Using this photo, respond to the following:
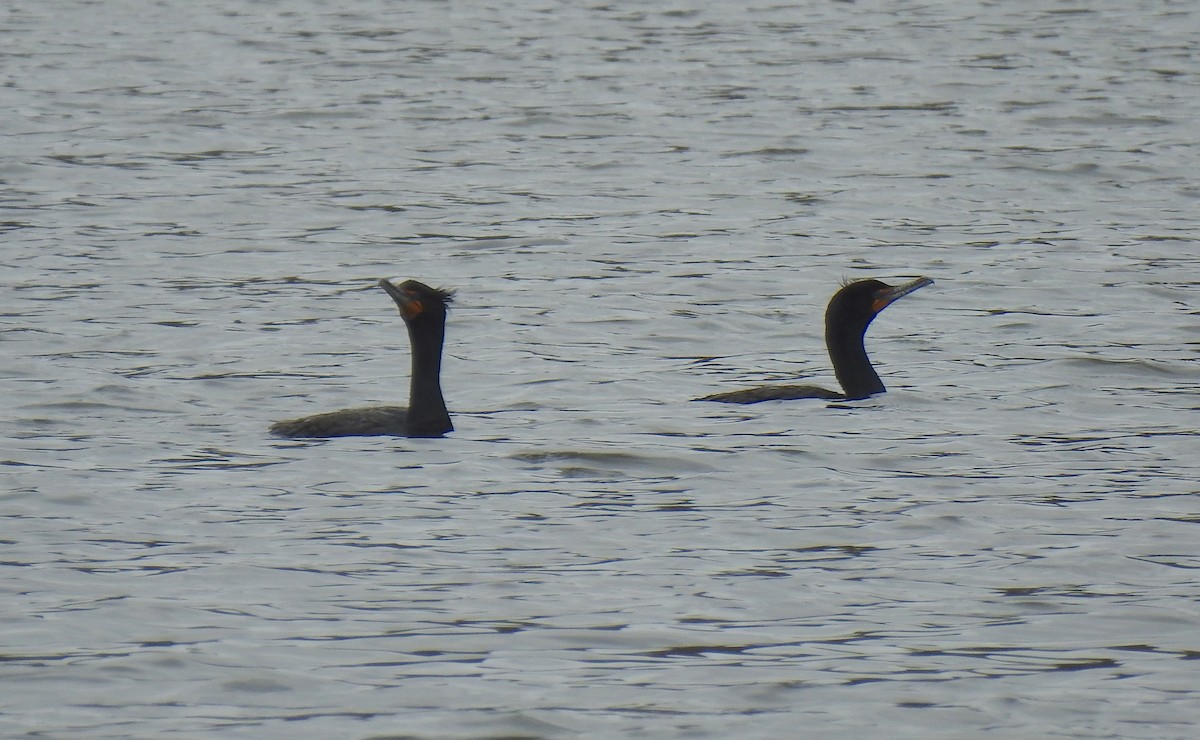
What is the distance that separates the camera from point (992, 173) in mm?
22266

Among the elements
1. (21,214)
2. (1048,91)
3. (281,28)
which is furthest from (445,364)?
(281,28)

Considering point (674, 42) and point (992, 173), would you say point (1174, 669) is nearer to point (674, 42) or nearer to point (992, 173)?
point (992, 173)

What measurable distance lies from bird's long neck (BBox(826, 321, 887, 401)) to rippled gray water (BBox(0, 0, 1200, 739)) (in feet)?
0.59

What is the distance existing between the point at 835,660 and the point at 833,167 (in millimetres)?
15665

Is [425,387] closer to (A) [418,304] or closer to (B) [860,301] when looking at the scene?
(A) [418,304]

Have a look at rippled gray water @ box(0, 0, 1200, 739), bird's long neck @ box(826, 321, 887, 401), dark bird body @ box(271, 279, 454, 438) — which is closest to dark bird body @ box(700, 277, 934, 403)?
bird's long neck @ box(826, 321, 887, 401)

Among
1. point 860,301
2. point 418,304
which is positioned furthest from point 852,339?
point 418,304

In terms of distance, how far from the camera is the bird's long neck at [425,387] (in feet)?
37.7

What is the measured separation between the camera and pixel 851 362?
12984mm

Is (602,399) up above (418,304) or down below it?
below

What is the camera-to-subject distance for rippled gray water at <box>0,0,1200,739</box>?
749 cm

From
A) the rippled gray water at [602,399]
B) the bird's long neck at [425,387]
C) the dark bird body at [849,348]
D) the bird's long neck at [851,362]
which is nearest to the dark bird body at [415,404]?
the bird's long neck at [425,387]

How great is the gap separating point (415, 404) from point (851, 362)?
9.48 ft

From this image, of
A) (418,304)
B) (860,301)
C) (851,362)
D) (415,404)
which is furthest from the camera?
(860,301)
